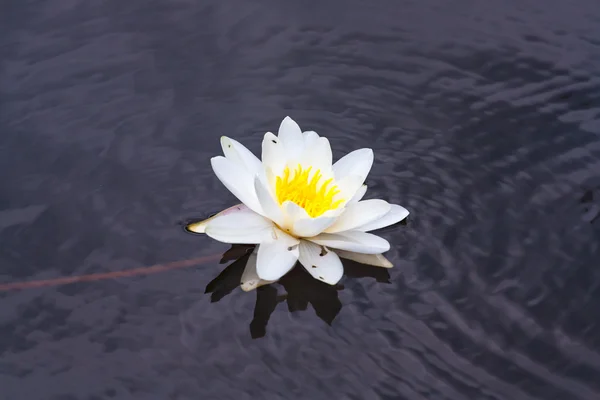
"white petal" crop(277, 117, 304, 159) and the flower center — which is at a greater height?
"white petal" crop(277, 117, 304, 159)

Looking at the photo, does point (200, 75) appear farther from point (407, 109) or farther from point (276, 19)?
point (407, 109)

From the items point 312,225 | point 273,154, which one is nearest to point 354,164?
point 273,154

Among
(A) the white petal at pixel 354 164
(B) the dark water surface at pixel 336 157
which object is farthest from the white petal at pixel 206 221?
(A) the white petal at pixel 354 164

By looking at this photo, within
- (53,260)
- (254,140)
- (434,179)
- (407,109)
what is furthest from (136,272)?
(407,109)

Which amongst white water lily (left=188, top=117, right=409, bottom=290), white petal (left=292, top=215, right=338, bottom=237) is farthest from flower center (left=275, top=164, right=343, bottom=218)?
white petal (left=292, top=215, right=338, bottom=237)

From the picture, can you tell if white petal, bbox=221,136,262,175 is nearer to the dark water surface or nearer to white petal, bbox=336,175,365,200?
the dark water surface

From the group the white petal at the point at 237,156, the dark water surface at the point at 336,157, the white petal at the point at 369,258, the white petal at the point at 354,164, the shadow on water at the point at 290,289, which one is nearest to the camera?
the dark water surface at the point at 336,157

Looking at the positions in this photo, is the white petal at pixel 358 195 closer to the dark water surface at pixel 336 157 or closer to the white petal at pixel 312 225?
the white petal at pixel 312 225

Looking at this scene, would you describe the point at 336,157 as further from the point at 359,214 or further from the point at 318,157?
the point at 359,214
